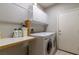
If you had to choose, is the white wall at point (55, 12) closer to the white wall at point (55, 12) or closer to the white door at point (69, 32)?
the white wall at point (55, 12)

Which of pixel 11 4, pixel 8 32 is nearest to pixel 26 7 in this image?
pixel 11 4

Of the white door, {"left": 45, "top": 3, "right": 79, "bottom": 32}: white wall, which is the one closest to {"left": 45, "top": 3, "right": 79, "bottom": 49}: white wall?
{"left": 45, "top": 3, "right": 79, "bottom": 32}: white wall

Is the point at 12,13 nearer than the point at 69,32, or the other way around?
the point at 12,13

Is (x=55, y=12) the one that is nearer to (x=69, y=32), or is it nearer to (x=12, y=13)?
(x=69, y=32)

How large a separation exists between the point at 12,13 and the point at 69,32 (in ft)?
6.48

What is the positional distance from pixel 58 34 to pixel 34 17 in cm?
117

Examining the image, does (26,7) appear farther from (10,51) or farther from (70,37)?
(70,37)

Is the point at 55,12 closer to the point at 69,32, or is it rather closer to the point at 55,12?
the point at 55,12

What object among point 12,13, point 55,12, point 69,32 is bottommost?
point 69,32

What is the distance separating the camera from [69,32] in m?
2.55

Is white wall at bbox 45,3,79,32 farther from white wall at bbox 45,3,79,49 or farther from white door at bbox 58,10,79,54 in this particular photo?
white door at bbox 58,10,79,54

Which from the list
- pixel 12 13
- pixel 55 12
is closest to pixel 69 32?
pixel 55 12

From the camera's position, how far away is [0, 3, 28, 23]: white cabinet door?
1.32 meters

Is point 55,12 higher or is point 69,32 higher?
point 55,12
